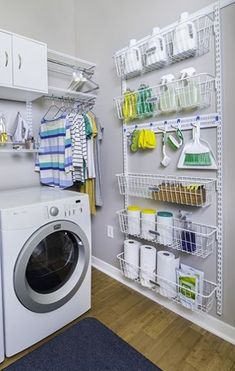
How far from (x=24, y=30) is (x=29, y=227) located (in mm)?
1788

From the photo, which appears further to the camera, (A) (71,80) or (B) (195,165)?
(A) (71,80)

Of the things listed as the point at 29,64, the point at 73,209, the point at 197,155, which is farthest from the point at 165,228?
the point at 29,64

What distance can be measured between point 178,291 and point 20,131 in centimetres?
174

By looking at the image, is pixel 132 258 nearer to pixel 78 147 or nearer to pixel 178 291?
pixel 178 291

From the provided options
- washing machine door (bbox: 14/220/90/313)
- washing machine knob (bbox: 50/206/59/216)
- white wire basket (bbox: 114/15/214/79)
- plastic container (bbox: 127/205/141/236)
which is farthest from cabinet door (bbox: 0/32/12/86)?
plastic container (bbox: 127/205/141/236)

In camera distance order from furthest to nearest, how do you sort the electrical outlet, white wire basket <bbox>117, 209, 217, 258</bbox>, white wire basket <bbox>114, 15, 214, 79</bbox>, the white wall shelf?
1. the electrical outlet
2. the white wall shelf
3. white wire basket <bbox>117, 209, 217, 258</bbox>
4. white wire basket <bbox>114, 15, 214, 79</bbox>

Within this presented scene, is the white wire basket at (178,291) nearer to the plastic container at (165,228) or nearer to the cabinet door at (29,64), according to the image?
the plastic container at (165,228)

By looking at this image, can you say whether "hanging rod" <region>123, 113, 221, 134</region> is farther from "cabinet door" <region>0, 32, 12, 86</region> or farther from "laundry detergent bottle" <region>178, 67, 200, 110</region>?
"cabinet door" <region>0, 32, 12, 86</region>

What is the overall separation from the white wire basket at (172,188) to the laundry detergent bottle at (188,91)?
47cm

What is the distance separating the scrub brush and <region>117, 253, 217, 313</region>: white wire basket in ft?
2.54

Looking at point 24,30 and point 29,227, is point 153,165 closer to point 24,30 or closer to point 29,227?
point 29,227

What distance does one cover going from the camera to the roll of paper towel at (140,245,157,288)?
1771 millimetres

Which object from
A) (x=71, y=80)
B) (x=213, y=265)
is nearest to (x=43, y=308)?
(x=213, y=265)

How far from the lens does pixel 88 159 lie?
206 cm
